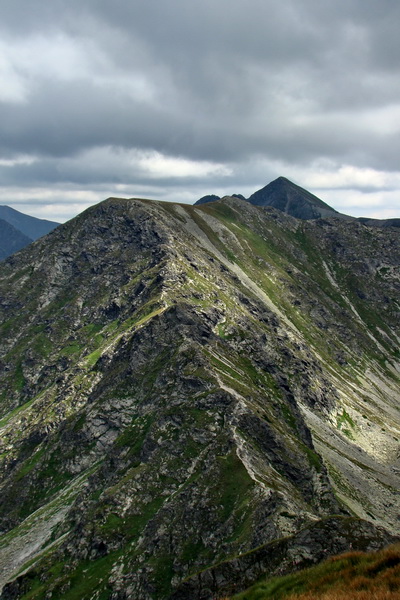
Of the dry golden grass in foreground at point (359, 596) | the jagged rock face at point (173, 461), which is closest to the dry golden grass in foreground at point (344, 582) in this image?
the dry golden grass in foreground at point (359, 596)

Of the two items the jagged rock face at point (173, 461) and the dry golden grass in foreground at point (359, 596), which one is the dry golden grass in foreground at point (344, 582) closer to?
the dry golden grass in foreground at point (359, 596)

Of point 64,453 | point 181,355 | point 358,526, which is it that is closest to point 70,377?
point 64,453

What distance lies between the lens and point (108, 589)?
6662 centimetres

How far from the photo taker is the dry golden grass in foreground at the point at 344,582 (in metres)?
18.1

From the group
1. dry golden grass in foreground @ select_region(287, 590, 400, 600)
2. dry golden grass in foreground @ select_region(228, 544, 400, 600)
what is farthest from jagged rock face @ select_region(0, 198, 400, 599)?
dry golden grass in foreground @ select_region(287, 590, 400, 600)

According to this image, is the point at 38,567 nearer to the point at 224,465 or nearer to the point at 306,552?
the point at 224,465

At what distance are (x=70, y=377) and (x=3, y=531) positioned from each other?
72202 mm

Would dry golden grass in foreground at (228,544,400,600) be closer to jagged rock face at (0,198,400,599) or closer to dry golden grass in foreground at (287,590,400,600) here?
dry golden grass in foreground at (287,590,400,600)

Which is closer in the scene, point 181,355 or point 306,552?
point 306,552

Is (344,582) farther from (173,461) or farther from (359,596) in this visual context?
(173,461)

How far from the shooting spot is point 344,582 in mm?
19734

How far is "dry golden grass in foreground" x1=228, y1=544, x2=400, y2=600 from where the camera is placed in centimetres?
1808

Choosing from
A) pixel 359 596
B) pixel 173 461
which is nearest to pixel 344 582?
pixel 359 596

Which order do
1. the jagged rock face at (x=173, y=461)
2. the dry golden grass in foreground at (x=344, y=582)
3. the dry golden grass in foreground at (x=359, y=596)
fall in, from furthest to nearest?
the jagged rock face at (x=173, y=461) → the dry golden grass in foreground at (x=344, y=582) → the dry golden grass in foreground at (x=359, y=596)
